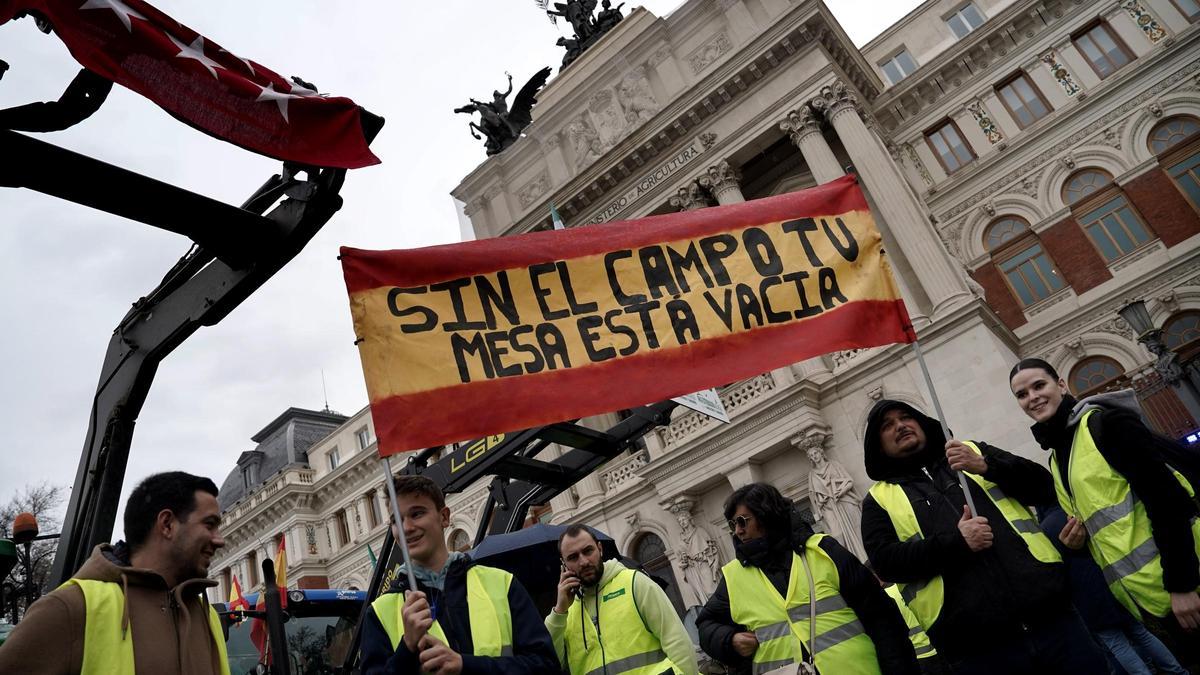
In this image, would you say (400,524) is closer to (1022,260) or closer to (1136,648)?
(1136,648)

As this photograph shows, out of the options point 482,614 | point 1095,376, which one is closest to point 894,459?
point 482,614

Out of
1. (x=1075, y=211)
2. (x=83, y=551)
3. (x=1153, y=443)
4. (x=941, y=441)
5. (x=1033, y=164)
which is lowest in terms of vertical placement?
(x=1153, y=443)

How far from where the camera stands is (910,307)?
682 inches

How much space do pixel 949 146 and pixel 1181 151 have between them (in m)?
5.63

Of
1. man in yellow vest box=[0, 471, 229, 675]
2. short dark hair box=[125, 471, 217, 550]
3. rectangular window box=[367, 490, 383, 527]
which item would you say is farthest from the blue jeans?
rectangular window box=[367, 490, 383, 527]

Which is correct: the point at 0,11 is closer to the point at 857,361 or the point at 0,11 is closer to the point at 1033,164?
the point at 857,361

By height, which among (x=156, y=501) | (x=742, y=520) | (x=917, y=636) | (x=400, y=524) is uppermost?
(x=156, y=501)

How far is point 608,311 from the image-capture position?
14.5 feet

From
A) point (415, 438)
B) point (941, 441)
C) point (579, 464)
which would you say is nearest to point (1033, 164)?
point (579, 464)

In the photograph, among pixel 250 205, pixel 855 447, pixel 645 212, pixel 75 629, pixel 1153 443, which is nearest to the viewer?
pixel 75 629

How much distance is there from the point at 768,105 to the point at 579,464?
1490 centimetres

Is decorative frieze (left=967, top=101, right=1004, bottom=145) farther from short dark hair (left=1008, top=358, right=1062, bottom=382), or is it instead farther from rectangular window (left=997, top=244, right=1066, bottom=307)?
short dark hair (left=1008, top=358, right=1062, bottom=382)

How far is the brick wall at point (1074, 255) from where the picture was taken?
1958cm

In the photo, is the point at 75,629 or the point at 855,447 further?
the point at 855,447
